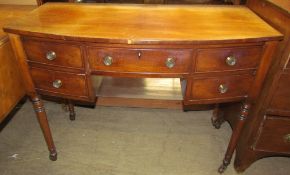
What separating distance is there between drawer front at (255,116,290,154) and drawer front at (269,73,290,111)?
7 centimetres

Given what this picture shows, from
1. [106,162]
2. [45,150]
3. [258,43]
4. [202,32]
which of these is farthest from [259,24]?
[45,150]

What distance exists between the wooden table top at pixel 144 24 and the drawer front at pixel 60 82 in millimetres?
197

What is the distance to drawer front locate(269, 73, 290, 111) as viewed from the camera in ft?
3.47

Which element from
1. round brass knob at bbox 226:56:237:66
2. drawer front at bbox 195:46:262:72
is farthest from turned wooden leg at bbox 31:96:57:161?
round brass knob at bbox 226:56:237:66

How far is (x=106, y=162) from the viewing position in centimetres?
147

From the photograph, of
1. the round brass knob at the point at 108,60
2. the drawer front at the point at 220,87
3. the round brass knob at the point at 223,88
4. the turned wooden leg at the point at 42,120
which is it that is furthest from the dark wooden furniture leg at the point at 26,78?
the round brass knob at the point at 223,88

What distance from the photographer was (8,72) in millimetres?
1347

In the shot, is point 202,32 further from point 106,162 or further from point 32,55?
point 106,162

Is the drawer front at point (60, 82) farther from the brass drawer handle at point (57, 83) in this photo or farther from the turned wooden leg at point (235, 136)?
the turned wooden leg at point (235, 136)

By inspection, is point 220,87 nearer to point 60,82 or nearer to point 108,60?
point 108,60

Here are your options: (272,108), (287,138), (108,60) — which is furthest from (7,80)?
(287,138)

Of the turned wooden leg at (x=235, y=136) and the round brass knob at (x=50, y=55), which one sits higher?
the round brass knob at (x=50, y=55)

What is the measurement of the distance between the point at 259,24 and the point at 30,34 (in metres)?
1.02

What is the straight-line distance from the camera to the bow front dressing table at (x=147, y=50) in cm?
93
